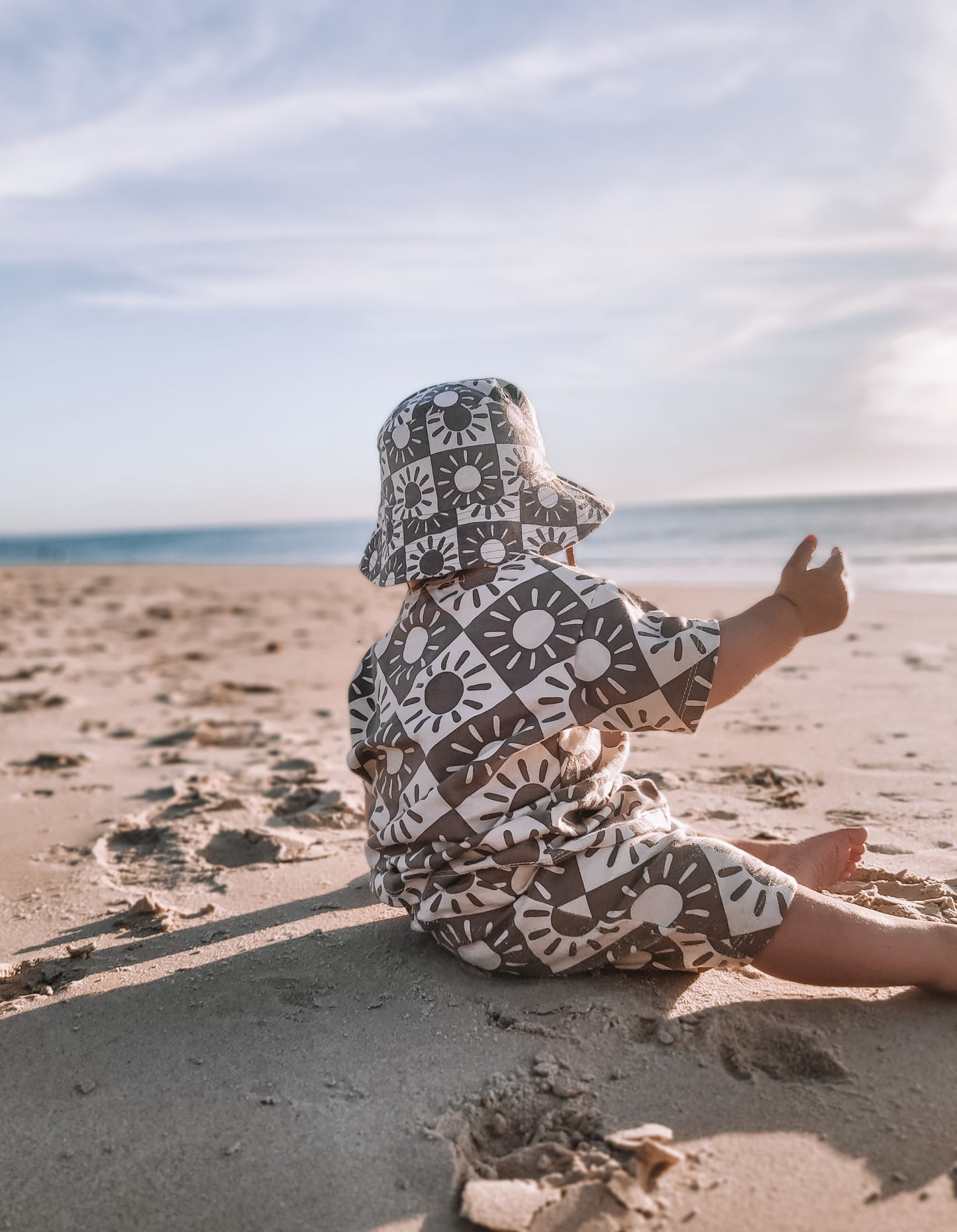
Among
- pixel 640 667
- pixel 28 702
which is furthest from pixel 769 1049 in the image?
pixel 28 702

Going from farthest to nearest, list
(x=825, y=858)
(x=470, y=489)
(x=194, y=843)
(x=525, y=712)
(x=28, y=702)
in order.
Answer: (x=28, y=702) < (x=194, y=843) < (x=825, y=858) < (x=470, y=489) < (x=525, y=712)

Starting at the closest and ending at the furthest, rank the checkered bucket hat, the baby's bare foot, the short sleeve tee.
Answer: the short sleeve tee
the checkered bucket hat
the baby's bare foot

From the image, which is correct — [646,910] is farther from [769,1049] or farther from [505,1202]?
[505,1202]

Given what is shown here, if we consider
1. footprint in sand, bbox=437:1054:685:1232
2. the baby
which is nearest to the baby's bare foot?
the baby

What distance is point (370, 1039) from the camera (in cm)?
172

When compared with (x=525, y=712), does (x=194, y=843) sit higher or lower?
lower

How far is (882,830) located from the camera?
261 cm

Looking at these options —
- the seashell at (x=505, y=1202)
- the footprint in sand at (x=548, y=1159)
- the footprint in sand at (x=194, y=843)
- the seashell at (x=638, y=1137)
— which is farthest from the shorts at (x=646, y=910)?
the footprint in sand at (x=194, y=843)

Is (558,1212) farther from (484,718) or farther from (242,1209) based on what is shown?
(484,718)

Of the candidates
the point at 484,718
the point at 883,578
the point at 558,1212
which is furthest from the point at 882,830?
the point at 883,578

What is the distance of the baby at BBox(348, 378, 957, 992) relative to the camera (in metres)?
1.67

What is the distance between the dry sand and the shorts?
9 centimetres

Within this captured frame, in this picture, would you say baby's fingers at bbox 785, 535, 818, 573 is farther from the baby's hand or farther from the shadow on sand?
the shadow on sand

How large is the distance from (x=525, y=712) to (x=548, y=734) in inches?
2.3
